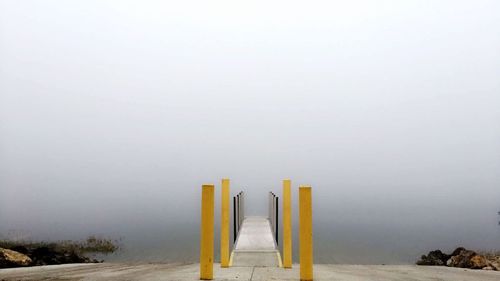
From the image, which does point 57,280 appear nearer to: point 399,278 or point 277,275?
point 277,275

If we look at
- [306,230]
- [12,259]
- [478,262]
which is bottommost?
[478,262]

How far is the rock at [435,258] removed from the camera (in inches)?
545

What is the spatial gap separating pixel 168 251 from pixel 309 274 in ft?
42.6

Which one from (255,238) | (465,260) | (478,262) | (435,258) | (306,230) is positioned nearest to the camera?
(306,230)

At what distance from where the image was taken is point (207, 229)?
19.4 feet

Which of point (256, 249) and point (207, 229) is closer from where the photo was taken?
point (207, 229)

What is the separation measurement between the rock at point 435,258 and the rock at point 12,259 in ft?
45.0

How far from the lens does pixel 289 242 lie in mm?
7395

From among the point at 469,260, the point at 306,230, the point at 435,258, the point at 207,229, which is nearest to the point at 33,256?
the point at 207,229

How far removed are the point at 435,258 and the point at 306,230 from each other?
438 inches

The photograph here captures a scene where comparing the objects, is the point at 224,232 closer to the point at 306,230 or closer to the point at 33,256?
the point at 306,230

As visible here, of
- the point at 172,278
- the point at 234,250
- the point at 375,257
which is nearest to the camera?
the point at 172,278

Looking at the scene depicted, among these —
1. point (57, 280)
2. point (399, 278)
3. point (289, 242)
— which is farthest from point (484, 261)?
point (57, 280)

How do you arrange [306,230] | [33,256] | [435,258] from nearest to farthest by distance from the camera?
1. [306,230]
2. [33,256]
3. [435,258]
